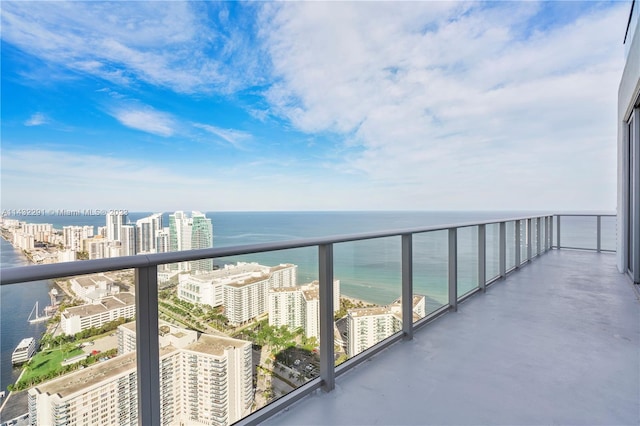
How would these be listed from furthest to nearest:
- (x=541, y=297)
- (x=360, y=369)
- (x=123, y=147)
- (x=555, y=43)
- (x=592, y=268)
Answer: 1. (x=123, y=147)
2. (x=555, y=43)
3. (x=592, y=268)
4. (x=541, y=297)
5. (x=360, y=369)

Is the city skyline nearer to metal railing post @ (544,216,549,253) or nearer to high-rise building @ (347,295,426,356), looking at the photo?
metal railing post @ (544,216,549,253)

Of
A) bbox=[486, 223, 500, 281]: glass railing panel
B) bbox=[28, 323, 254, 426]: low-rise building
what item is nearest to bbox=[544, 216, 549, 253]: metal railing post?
bbox=[486, 223, 500, 281]: glass railing panel

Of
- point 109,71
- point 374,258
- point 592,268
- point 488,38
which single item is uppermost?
point 109,71

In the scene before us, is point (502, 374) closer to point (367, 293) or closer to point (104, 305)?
point (367, 293)

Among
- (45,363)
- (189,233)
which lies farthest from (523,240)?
(45,363)

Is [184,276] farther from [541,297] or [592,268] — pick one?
[592,268]

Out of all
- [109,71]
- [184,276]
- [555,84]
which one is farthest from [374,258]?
[109,71]
